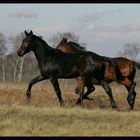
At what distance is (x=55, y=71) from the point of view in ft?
45.6

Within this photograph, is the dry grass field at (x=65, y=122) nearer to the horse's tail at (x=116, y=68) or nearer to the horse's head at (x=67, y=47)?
the horse's tail at (x=116, y=68)

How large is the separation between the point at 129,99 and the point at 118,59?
164cm

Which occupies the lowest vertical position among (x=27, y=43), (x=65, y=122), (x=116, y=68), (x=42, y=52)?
(x=65, y=122)

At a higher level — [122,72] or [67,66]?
[67,66]

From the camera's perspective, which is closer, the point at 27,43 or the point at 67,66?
the point at 67,66

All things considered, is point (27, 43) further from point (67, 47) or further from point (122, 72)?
point (122, 72)

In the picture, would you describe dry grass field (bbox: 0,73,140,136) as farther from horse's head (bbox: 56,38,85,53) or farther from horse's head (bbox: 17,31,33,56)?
horse's head (bbox: 56,38,85,53)

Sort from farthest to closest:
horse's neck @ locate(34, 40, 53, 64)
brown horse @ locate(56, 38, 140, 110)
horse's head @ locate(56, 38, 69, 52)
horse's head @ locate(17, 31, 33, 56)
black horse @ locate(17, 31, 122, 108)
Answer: horse's head @ locate(56, 38, 69, 52), brown horse @ locate(56, 38, 140, 110), horse's head @ locate(17, 31, 33, 56), horse's neck @ locate(34, 40, 53, 64), black horse @ locate(17, 31, 122, 108)

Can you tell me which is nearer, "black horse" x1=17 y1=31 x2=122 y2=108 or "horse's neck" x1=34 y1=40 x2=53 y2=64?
"black horse" x1=17 y1=31 x2=122 y2=108

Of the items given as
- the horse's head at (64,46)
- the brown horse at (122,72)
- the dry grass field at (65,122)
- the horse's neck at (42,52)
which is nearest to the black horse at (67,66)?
the horse's neck at (42,52)

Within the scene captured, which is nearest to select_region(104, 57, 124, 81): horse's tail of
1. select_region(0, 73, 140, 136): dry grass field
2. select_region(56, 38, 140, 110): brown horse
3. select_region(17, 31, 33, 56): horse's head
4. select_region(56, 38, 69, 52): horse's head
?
select_region(56, 38, 140, 110): brown horse

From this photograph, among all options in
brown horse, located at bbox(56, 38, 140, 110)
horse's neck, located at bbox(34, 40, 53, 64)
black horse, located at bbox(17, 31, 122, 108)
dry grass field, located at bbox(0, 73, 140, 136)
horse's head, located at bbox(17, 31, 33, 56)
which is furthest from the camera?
brown horse, located at bbox(56, 38, 140, 110)

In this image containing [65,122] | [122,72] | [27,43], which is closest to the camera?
[65,122]

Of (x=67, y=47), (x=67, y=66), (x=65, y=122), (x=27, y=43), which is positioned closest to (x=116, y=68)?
(x=67, y=66)
